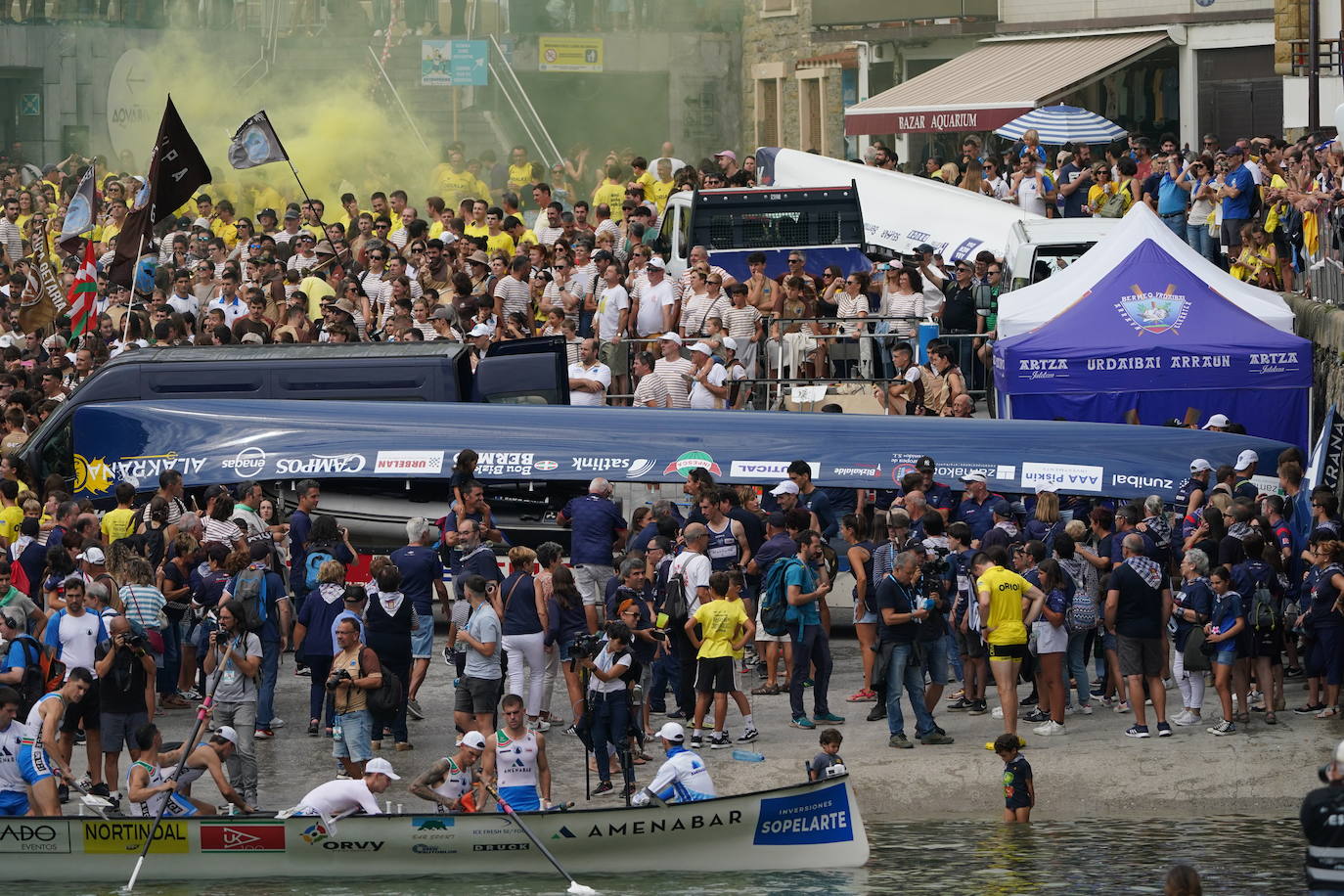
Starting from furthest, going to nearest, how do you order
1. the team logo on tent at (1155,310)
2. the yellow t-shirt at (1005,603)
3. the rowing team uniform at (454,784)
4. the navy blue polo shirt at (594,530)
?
the team logo on tent at (1155,310) → the navy blue polo shirt at (594,530) → the yellow t-shirt at (1005,603) → the rowing team uniform at (454,784)

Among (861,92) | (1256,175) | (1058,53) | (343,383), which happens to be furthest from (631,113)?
(343,383)

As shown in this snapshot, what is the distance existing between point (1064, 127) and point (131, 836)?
22.5m

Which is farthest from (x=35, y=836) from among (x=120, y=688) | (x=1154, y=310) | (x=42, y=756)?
(x=1154, y=310)

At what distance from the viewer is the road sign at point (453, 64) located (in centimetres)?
4862

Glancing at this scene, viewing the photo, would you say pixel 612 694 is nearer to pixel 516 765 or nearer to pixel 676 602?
pixel 516 765

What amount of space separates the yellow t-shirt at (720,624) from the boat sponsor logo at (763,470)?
355 centimetres

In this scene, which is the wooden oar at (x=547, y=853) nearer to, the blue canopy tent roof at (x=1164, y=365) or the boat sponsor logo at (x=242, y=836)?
the boat sponsor logo at (x=242, y=836)

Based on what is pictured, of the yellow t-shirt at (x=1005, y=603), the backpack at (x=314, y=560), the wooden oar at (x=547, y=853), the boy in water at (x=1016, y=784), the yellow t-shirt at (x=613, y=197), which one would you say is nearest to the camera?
the wooden oar at (x=547, y=853)

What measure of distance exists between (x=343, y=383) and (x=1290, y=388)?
9269mm

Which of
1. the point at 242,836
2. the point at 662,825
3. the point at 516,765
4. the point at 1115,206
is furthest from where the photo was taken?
the point at 1115,206

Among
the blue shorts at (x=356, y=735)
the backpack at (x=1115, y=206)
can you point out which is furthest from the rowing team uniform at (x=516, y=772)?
the backpack at (x=1115, y=206)

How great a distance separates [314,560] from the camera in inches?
720

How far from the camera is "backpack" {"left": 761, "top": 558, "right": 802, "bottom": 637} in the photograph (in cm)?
1773

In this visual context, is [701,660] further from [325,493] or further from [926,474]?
[325,493]
